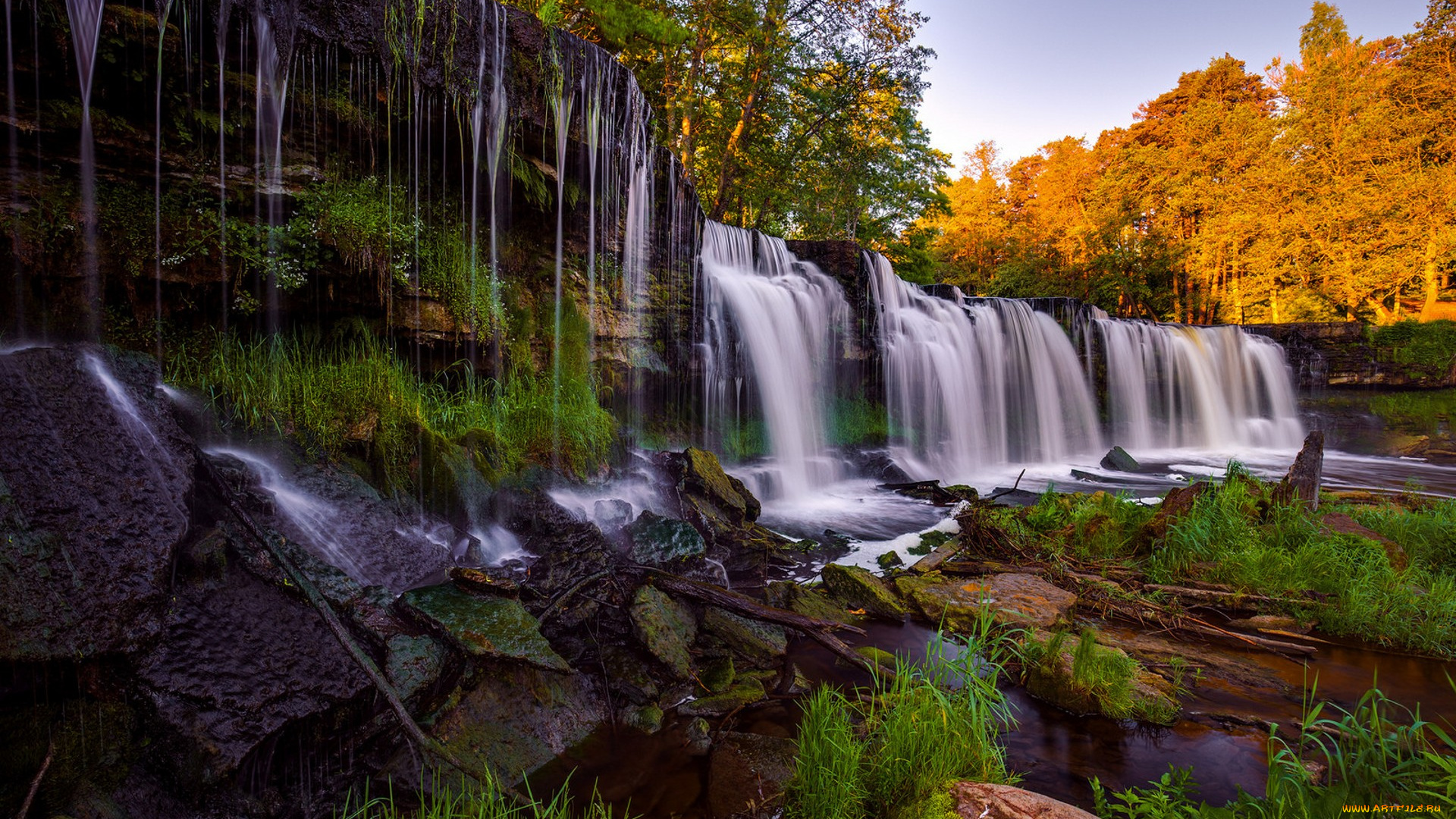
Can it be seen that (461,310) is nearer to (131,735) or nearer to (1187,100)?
(131,735)

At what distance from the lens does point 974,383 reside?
1437 centimetres

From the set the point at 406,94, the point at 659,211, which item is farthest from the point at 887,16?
the point at 406,94

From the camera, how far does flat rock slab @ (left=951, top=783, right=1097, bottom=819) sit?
2.00 metres

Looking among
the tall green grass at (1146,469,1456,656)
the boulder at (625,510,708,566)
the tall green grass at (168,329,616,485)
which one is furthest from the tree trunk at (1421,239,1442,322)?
the tall green grass at (168,329,616,485)

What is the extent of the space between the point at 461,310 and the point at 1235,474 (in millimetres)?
8798

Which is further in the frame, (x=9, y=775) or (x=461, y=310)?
(x=461, y=310)

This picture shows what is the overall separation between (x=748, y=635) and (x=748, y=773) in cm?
114

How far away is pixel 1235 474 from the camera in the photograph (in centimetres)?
619

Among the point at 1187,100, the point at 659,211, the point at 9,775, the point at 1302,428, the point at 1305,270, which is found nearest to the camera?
the point at 9,775

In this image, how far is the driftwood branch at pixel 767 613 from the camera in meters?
3.50

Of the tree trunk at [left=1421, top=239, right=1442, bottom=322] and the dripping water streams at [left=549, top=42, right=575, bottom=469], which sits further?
the tree trunk at [left=1421, top=239, right=1442, bottom=322]

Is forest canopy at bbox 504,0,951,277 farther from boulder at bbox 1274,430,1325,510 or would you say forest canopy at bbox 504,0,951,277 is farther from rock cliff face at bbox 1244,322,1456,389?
rock cliff face at bbox 1244,322,1456,389

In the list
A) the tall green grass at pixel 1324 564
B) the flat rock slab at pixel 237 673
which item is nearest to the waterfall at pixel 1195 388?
the tall green grass at pixel 1324 564

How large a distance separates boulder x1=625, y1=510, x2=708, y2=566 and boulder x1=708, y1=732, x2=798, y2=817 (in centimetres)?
206
